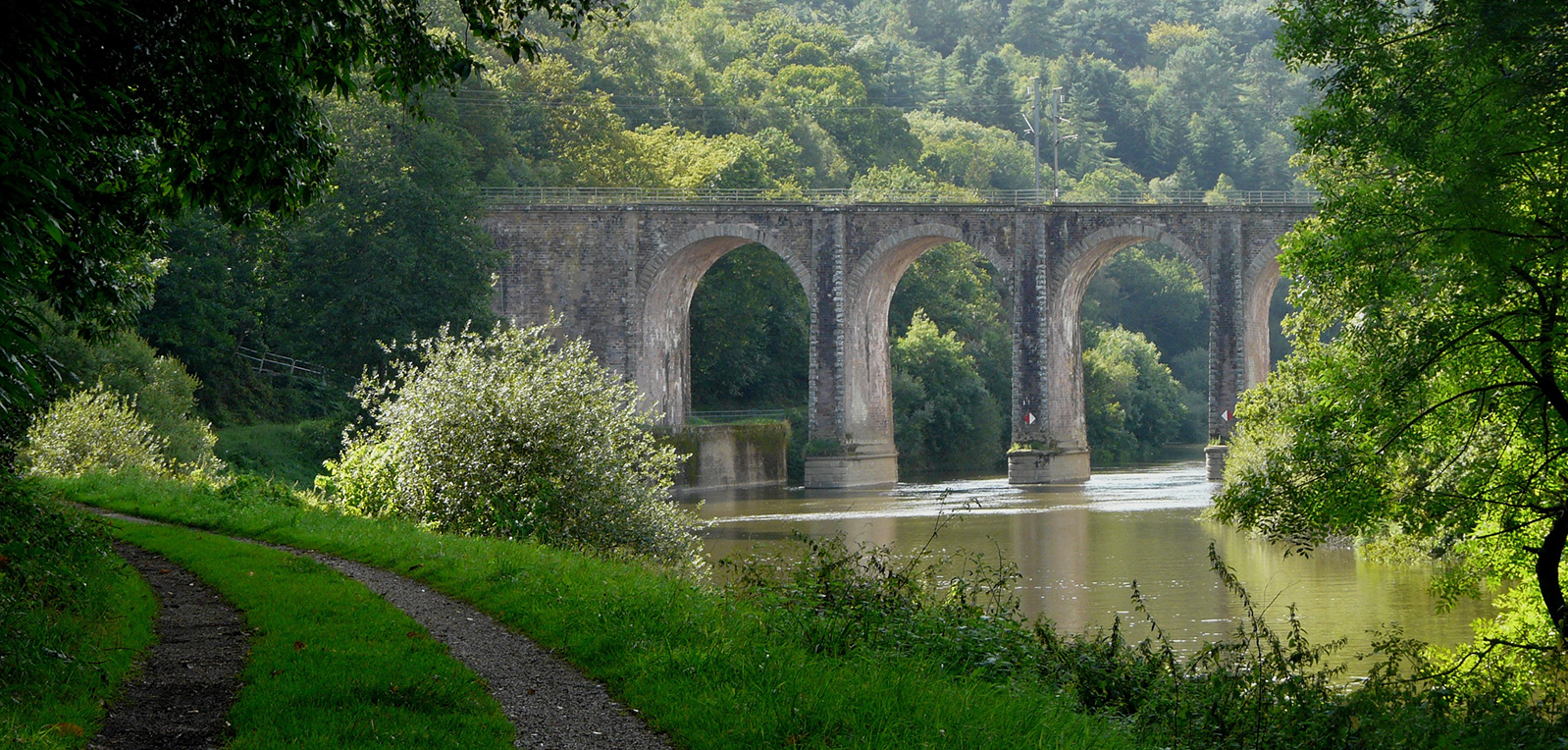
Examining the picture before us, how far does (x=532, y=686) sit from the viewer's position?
705 cm

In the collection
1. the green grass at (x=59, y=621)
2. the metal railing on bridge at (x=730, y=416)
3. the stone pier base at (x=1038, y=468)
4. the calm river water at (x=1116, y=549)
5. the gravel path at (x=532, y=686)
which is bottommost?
the calm river water at (x=1116, y=549)

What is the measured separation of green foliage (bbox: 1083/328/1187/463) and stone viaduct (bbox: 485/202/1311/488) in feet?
32.0

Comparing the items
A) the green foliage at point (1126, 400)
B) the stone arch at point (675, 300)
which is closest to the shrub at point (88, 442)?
the stone arch at point (675, 300)

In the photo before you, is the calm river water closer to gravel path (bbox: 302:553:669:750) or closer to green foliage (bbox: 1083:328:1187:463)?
gravel path (bbox: 302:553:669:750)

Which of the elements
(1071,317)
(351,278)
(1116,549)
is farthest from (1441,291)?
(1071,317)

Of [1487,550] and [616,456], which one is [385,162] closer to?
[616,456]

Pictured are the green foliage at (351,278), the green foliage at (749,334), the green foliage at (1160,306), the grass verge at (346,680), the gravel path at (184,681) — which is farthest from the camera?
the green foliage at (1160,306)

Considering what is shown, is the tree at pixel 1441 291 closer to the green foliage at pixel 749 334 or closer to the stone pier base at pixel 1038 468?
the stone pier base at pixel 1038 468

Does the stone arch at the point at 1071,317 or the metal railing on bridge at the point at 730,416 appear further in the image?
the metal railing on bridge at the point at 730,416

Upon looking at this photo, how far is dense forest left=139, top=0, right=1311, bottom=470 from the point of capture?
37.7 metres

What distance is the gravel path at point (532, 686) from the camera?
6129mm

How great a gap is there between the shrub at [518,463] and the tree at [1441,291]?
7.01 metres

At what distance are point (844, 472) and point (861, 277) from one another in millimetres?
6718

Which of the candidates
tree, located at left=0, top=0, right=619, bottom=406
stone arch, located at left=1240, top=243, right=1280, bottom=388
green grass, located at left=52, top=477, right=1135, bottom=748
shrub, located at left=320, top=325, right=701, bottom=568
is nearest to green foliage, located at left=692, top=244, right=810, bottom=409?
stone arch, located at left=1240, top=243, right=1280, bottom=388
